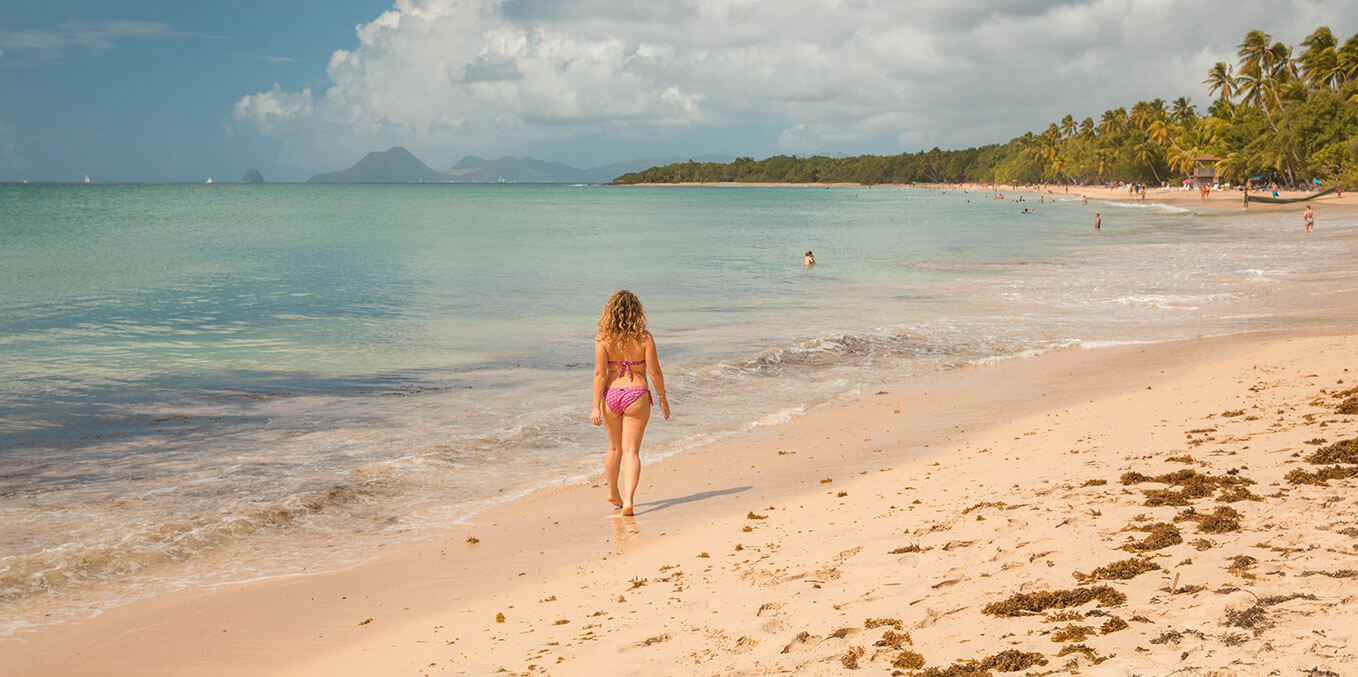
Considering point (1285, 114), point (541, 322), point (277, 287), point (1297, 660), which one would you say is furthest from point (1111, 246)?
point (1285, 114)

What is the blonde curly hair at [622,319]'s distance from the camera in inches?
299

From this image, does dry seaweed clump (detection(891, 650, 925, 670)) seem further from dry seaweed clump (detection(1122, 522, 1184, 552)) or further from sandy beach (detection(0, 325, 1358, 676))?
dry seaweed clump (detection(1122, 522, 1184, 552))

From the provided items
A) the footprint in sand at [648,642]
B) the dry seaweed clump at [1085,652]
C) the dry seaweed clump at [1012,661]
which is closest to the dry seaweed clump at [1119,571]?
the dry seaweed clump at [1085,652]

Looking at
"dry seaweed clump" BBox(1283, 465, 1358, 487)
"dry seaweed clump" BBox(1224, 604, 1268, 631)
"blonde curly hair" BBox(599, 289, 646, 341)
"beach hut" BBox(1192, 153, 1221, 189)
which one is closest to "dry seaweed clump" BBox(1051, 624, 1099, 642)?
"dry seaweed clump" BBox(1224, 604, 1268, 631)

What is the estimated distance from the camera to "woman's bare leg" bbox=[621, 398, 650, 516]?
25.5ft

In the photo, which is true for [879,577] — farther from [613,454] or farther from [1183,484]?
[613,454]

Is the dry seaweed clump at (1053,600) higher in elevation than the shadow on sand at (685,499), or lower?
higher

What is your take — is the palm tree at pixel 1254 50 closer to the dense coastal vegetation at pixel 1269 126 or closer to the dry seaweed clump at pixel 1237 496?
the dense coastal vegetation at pixel 1269 126

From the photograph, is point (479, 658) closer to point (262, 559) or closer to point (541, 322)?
point (262, 559)

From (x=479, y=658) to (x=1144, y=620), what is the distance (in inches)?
132

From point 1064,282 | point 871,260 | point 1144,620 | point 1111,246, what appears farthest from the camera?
point 1111,246

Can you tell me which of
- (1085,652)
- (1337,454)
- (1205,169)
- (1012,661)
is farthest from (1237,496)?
(1205,169)

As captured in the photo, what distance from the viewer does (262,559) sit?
7.22 m

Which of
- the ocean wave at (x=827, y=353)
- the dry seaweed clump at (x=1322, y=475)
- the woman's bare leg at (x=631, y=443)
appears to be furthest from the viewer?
the ocean wave at (x=827, y=353)
